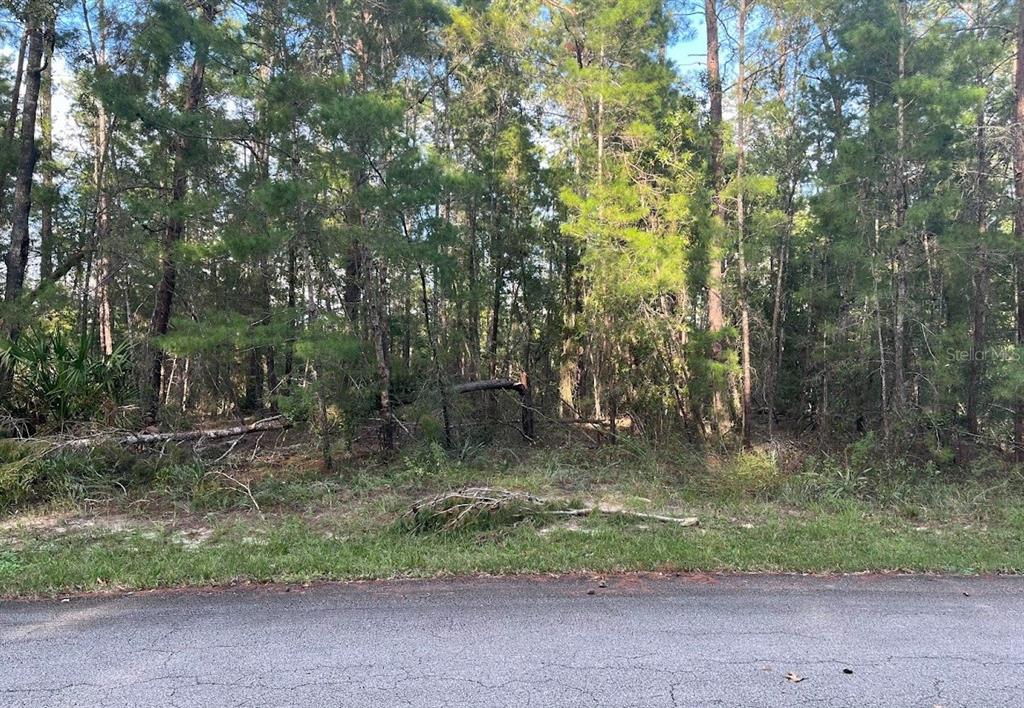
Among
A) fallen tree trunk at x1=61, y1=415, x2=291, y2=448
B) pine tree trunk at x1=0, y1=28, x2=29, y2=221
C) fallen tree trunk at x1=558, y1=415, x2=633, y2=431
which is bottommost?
fallen tree trunk at x1=558, y1=415, x2=633, y2=431

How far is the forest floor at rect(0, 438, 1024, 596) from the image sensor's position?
549 centimetres

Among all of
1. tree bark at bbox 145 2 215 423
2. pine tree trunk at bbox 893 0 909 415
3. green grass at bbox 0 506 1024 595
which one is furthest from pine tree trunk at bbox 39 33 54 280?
pine tree trunk at bbox 893 0 909 415

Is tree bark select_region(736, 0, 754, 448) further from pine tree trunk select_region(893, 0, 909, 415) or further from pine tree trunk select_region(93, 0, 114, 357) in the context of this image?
pine tree trunk select_region(93, 0, 114, 357)

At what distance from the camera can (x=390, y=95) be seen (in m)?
9.96

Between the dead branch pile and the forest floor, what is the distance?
12 centimetres

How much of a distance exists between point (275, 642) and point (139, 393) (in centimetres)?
857

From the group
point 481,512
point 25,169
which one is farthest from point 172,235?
point 481,512

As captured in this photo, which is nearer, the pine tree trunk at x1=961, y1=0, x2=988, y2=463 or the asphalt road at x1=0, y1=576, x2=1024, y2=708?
the asphalt road at x1=0, y1=576, x2=1024, y2=708

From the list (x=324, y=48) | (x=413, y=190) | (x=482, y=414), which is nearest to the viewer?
(x=413, y=190)

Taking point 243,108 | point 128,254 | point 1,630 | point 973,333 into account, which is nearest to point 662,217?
point 973,333

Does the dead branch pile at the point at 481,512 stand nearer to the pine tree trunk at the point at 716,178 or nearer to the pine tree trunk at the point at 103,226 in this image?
the pine tree trunk at the point at 716,178

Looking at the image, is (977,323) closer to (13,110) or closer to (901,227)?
(901,227)

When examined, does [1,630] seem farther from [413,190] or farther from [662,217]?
[662,217]

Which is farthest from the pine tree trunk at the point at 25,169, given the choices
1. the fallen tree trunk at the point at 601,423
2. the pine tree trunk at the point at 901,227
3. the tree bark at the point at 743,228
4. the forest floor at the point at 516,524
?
the pine tree trunk at the point at 901,227
